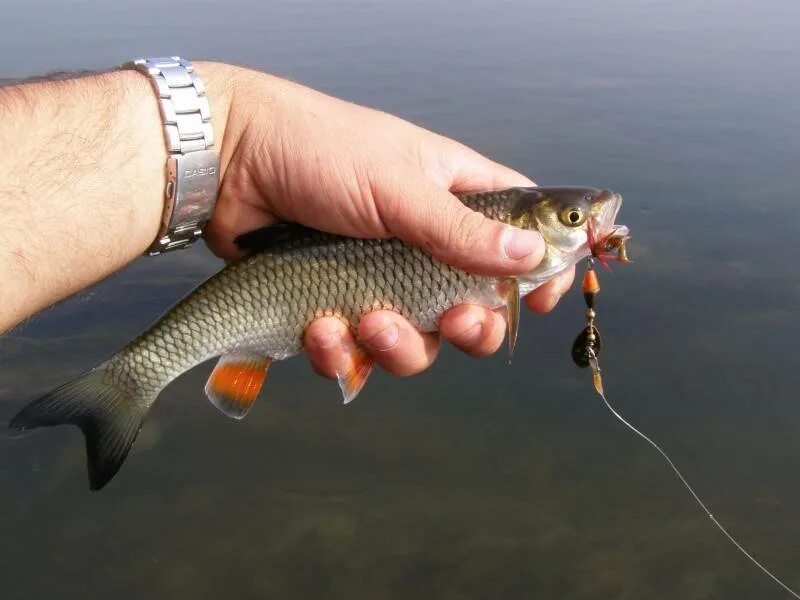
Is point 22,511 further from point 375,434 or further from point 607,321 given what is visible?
point 607,321

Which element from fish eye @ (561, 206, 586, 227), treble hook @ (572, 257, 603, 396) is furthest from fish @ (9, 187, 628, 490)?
treble hook @ (572, 257, 603, 396)

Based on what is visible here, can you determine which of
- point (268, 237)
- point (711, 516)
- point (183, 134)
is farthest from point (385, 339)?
point (711, 516)

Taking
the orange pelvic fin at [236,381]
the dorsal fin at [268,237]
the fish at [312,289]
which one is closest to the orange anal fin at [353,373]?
the fish at [312,289]

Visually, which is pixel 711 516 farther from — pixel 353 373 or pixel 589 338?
pixel 353 373

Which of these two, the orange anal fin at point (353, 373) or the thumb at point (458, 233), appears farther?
the orange anal fin at point (353, 373)

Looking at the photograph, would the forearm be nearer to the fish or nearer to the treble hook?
the fish

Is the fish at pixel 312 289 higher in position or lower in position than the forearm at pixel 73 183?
lower

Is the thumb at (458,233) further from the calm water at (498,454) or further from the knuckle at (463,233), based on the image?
the calm water at (498,454)

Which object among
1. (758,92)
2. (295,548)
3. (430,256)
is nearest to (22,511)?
(295,548)
